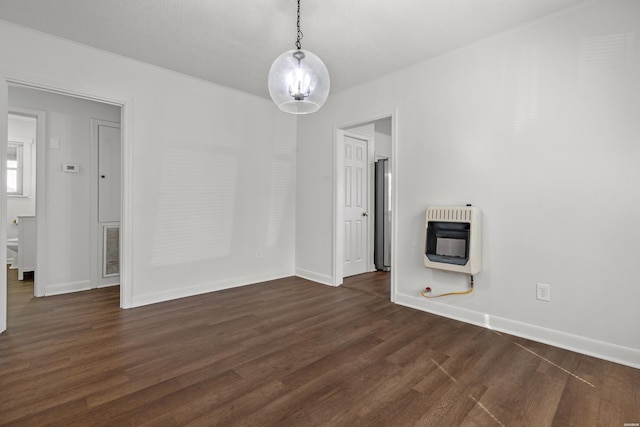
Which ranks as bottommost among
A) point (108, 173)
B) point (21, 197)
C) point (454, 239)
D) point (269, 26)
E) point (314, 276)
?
point (314, 276)

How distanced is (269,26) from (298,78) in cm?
111

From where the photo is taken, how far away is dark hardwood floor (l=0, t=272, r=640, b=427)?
1.58m

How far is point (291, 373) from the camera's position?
1.97 m

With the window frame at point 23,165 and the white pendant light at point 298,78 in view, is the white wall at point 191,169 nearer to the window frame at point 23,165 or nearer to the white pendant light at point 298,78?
the white pendant light at point 298,78

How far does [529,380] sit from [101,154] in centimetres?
499

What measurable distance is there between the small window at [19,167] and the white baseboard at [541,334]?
286 inches

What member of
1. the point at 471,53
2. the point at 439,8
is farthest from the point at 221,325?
the point at 471,53

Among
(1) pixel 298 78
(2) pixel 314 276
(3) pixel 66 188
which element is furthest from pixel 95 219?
(1) pixel 298 78

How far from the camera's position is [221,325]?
2766 millimetres

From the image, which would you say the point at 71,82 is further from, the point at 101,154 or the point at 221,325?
the point at 221,325

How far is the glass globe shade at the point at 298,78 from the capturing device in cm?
185

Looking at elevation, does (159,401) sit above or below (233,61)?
below

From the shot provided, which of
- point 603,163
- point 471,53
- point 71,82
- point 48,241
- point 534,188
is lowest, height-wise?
point 48,241

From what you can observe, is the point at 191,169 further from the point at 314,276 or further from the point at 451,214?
the point at 451,214
